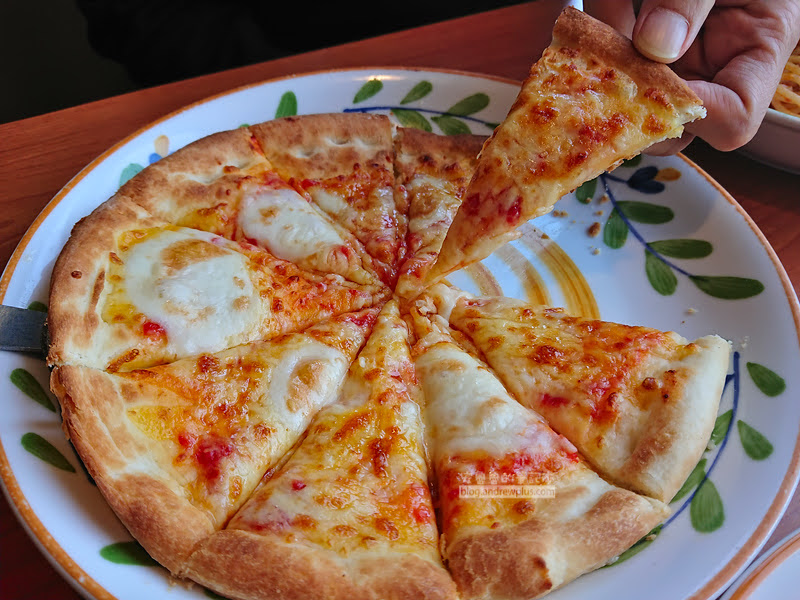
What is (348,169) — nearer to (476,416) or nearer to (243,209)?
(243,209)

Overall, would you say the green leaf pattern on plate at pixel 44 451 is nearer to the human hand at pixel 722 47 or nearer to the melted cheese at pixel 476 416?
the melted cheese at pixel 476 416

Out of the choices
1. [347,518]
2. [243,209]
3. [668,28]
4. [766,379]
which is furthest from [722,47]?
[347,518]

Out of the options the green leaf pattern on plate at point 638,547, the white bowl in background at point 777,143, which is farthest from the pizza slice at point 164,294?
the white bowl in background at point 777,143

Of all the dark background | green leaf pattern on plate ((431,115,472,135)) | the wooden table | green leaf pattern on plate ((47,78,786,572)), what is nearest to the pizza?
green leaf pattern on plate ((47,78,786,572))

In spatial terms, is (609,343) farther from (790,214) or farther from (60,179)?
(60,179)

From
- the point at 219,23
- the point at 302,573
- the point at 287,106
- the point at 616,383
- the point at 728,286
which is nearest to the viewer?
the point at 302,573

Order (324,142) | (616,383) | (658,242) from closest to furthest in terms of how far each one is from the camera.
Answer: (616,383)
(658,242)
(324,142)
